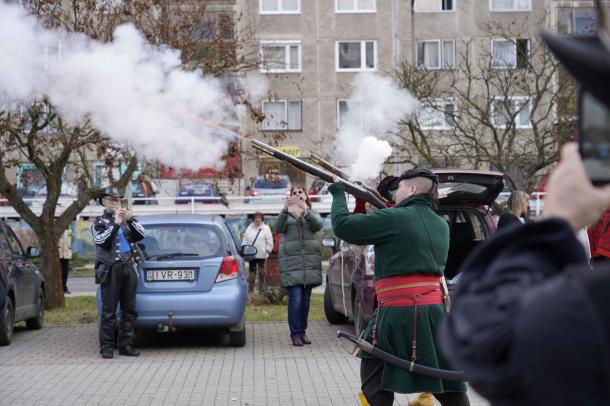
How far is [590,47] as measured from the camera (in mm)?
2025

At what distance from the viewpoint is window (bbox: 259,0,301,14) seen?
4375 centimetres

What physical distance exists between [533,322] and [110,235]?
1030cm

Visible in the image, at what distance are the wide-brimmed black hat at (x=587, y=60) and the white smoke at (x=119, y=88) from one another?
453 inches

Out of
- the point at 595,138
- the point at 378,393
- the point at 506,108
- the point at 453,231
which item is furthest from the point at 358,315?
the point at 506,108

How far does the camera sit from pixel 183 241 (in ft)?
41.8

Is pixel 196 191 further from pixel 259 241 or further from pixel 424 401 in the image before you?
pixel 424 401

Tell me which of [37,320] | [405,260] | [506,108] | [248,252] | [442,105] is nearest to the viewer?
[405,260]

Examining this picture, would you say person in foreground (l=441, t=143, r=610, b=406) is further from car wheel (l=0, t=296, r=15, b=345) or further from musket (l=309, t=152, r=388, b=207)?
car wheel (l=0, t=296, r=15, b=345)

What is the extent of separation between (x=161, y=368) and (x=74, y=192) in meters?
22.7

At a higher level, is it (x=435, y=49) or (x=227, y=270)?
(x=435, y=49)

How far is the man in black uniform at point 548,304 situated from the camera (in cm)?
191

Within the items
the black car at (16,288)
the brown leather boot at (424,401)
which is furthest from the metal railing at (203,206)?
the brown leather boot at (424,401)

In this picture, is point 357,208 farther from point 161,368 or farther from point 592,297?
point 592,297

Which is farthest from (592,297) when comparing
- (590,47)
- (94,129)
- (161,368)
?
(94,129)
